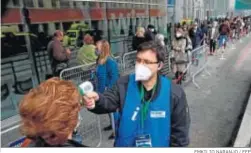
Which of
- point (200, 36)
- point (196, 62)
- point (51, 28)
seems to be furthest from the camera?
point (200, 36)

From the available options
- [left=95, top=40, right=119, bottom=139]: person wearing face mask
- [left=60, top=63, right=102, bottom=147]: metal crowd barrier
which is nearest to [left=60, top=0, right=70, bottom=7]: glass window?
[left=60, top=63, right=102, bottom=147]: metal crowd barrier

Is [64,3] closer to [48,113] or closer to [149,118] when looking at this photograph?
[149,118]

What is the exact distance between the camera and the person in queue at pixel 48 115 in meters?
1.12

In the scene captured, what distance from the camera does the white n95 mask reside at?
170 centimetres

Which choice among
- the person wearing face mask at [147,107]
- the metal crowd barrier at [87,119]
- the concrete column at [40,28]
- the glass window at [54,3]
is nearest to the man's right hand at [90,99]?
the person wearing face mask at [147,107]

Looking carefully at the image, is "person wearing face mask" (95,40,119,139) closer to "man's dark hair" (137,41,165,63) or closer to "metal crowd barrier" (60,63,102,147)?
"metal crowd barrier" (60,63,102,147)

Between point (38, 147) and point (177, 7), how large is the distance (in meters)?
10.1

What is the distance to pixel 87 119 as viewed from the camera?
338cm

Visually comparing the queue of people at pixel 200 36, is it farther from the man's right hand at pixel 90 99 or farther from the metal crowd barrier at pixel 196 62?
the man's right hand at pixel 90 99

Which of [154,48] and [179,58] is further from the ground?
[154,48]

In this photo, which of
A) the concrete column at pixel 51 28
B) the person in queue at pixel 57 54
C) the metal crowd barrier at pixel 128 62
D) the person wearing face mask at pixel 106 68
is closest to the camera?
the person wearing face mask at pixel 106 68

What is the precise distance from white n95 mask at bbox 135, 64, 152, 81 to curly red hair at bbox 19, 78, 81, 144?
591 mm

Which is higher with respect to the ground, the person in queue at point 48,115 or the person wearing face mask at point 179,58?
the person in queue at point 48,115

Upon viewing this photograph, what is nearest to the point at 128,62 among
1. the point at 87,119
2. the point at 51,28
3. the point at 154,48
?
the point at 51,28
